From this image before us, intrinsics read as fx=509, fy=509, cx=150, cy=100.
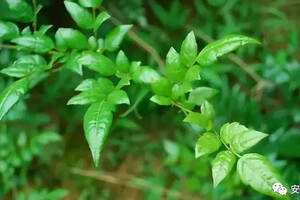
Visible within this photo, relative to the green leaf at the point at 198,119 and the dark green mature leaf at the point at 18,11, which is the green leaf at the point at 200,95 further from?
the dark green mature leaf at the point at 18,11

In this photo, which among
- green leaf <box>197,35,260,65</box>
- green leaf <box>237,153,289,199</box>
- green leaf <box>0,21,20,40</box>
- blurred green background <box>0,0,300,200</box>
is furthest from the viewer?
blurred green background <box>0,0,300,200</box>

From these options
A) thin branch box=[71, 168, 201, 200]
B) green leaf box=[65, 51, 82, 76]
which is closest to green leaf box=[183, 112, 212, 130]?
green leaf box=[65, 51, 82, 76]

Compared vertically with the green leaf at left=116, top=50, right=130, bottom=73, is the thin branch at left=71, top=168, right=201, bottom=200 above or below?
below

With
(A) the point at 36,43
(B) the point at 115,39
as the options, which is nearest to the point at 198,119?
(B) the point at 115,39

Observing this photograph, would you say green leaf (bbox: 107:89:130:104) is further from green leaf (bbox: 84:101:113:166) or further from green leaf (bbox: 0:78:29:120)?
green leaf (bbox: 0:78:29:120)

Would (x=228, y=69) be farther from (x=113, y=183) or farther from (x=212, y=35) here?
(x=113, y=183)

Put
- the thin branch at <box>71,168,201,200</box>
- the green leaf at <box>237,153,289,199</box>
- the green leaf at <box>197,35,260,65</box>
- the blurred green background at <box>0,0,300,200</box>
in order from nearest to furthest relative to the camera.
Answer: the green leaf at <box>237,153,289,199</box>
the green leaf at <box>197,35,260,65</box>
the blurred green background at <box>0,0,300,200</box>
the thin branch at <box>71,168,201,200</box>

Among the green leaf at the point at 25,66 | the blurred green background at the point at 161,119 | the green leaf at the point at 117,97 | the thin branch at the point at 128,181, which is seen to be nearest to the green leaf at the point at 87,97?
the green leaf at the point at 117,97
